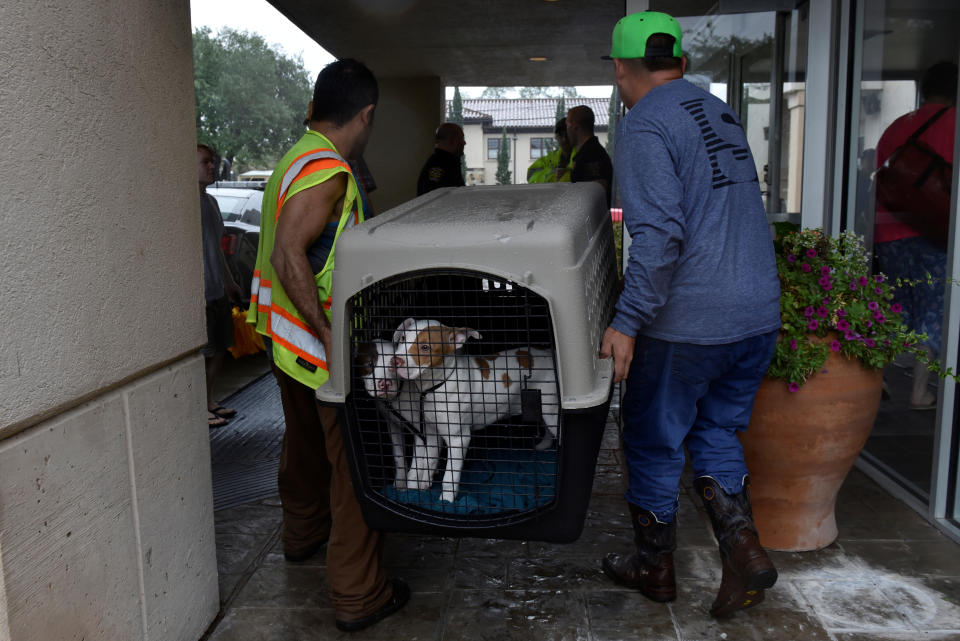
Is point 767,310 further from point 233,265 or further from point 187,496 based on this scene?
point 233,265

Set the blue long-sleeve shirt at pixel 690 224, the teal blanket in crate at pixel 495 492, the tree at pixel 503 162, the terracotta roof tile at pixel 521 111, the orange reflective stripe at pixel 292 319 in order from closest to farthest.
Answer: the teal blanket in crate at pixel 495 492 < the blue long-sleeve shirt at pixel 690 224 < the orange reflective stripe at pixel 292 319 < the tree at pixel 503 162 < the terracotta roof tile at pixel 521 111

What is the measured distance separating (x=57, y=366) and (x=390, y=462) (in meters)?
1.26

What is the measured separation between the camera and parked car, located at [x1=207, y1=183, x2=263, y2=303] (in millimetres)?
8664

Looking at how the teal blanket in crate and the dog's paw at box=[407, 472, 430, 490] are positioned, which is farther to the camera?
the dog's paw at box=[407, 472, 430, 490]

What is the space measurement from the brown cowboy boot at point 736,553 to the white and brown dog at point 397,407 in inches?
41.3

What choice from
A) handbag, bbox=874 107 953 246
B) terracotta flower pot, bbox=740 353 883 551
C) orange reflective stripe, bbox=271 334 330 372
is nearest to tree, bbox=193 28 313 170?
handbag, bbox=874 107 953 246

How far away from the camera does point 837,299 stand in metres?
3.21

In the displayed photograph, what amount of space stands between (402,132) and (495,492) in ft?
32.7

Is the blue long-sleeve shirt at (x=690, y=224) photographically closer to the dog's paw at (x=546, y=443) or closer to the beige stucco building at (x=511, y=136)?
the dog's paw at (x=546, y=443)

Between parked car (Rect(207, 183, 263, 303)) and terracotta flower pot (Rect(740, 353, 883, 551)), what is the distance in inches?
226

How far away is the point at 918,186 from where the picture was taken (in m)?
3.96

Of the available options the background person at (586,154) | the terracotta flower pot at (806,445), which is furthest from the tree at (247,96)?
the terracotta flower pot at (806,445)

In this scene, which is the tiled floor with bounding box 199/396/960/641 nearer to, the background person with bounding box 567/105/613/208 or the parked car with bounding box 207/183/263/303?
the background person with bounding box 567/105/613/208

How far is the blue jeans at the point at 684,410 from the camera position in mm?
2742
